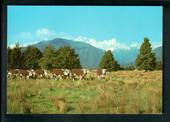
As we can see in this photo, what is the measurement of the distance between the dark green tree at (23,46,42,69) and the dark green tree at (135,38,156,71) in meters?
1.49

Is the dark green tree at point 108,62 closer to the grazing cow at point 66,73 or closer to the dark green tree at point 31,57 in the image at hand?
the grazing cow at point 66,73

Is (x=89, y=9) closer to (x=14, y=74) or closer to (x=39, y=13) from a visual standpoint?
(x=39, y=13)

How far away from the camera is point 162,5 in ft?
28.6

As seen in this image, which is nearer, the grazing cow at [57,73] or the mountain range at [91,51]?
the mountain range at [91,51]

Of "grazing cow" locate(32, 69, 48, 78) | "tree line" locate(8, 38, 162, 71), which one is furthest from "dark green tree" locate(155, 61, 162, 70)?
"grazing cow" locate(32, 69, 48, 78)

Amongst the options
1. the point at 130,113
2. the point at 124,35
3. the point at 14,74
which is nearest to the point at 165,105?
the point at 130,113

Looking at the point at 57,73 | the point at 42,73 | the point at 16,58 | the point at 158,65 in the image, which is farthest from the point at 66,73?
the point at 158,65

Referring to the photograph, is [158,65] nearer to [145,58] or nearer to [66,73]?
[145,58]

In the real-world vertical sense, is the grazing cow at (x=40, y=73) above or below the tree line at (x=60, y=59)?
below

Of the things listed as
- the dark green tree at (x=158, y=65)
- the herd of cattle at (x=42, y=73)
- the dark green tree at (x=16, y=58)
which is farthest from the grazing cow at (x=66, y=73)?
the dark green tree at (x=158, y=65)

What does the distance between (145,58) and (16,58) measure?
6.38ft

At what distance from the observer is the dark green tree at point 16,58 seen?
8.80 metres

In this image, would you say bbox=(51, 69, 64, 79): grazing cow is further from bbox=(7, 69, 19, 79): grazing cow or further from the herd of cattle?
bbox=(7, 69, 19, 79): grazing cow

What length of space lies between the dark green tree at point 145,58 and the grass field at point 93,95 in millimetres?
90
